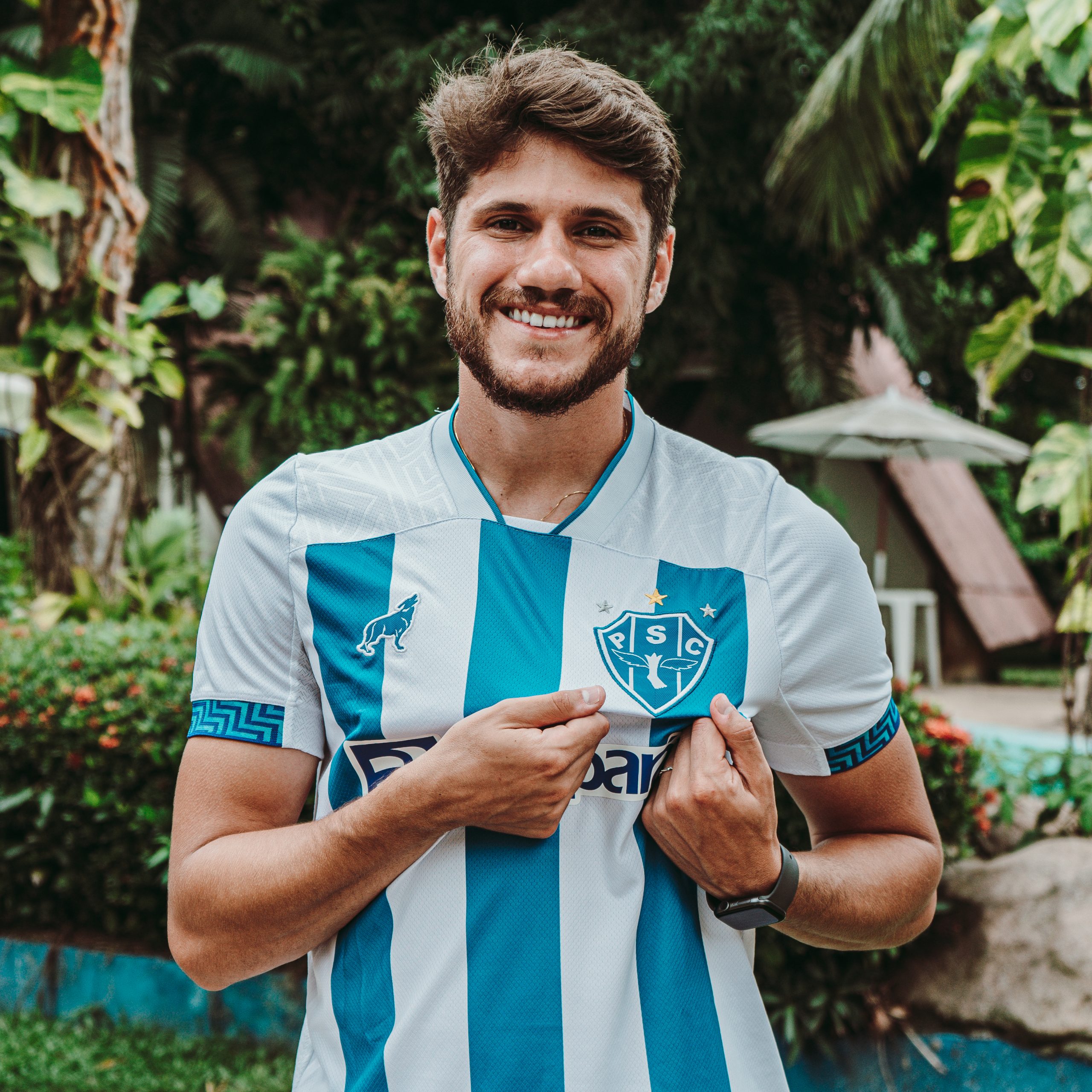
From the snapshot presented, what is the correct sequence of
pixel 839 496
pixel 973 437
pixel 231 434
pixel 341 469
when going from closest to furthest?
pixel 341 469, pixel 973 437, pixel 231 434, pixel 839 496

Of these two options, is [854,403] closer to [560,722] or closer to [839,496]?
[839,496]

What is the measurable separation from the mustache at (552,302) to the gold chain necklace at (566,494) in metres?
0.20

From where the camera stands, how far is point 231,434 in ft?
35.0

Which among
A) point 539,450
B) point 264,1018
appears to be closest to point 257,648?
point 539,450

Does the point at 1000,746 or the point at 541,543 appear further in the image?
the point at 1000,746

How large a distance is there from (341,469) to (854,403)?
901 cm

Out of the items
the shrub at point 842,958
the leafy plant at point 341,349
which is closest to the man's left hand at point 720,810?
the shrub at point 842,958

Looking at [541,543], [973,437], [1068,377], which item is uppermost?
[1068,377]

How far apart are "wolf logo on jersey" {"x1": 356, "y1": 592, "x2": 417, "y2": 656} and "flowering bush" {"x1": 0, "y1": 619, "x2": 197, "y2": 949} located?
274 cm

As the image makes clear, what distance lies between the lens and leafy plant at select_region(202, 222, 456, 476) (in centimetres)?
997

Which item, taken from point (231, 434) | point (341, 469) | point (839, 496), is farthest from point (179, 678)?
point (839, 496)

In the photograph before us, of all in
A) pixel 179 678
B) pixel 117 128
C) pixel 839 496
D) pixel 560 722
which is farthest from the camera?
pixel 839 496

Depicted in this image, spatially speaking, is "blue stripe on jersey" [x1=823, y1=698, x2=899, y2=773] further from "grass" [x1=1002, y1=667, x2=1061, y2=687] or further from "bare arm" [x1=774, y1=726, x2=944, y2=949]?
"grass" [x1=1002, y1=667, x2=1061, y2=687]

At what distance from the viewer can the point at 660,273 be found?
168 cm
